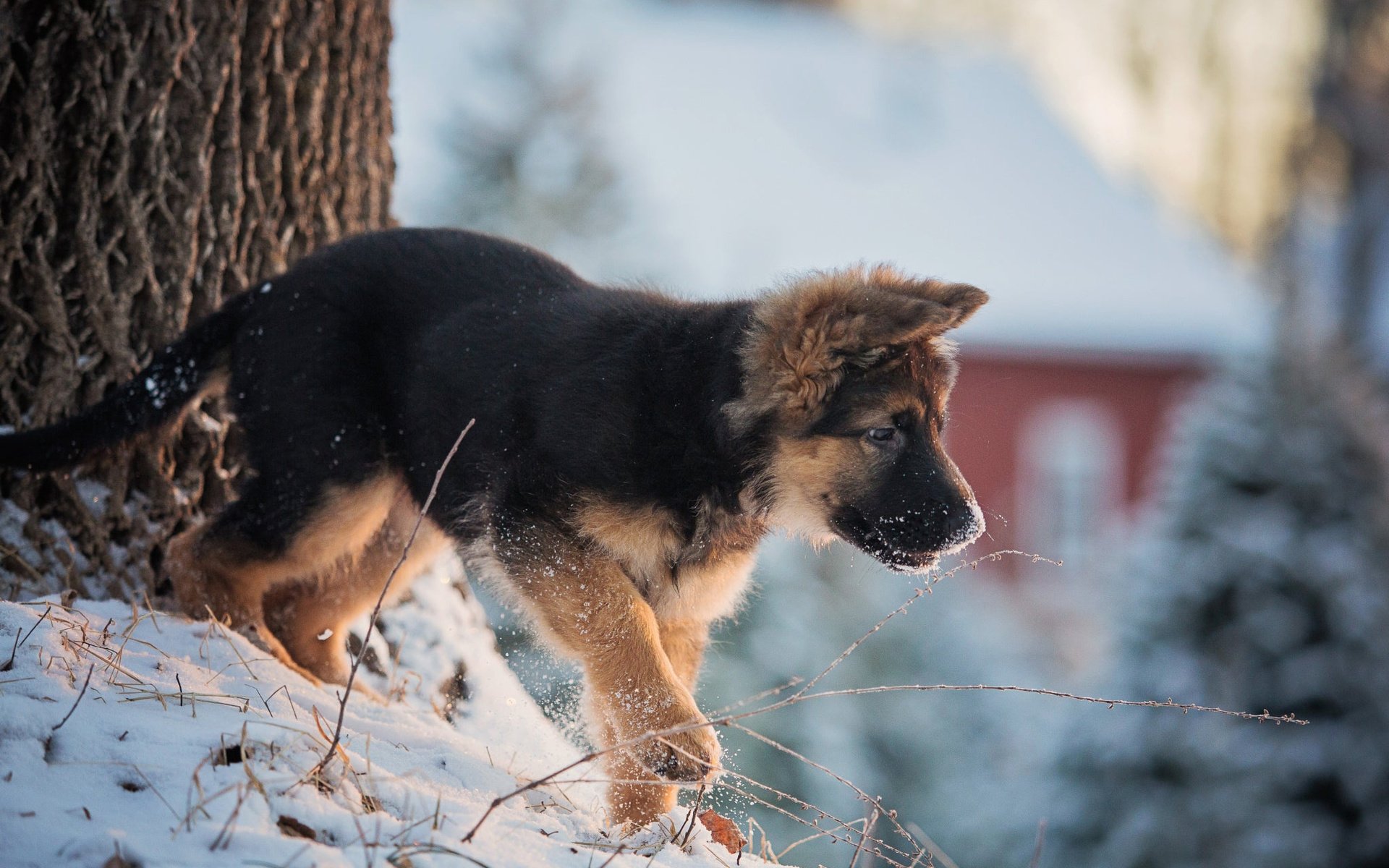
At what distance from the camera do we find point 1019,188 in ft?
93.8

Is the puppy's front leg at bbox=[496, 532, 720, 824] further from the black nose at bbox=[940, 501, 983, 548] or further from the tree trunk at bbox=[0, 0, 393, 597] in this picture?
the tree trunk at bbox=[0, 0, 393, 597]

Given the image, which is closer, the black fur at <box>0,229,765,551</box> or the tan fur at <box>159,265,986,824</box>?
the tan fur at <box>159,265,986,824</box>

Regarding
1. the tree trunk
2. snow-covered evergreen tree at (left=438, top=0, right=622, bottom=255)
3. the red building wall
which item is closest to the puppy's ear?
the tree trunk

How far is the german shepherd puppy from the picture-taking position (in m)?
4.00

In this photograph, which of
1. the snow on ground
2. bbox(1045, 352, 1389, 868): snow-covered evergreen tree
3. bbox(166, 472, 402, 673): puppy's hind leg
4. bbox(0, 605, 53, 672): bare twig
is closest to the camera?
the snow on ground

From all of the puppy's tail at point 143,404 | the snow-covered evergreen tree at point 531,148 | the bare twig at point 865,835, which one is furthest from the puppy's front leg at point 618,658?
the snow-covered evergreen tree at point 531,148

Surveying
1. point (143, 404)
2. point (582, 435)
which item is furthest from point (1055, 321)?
point (143, 404)

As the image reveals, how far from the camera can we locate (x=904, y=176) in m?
27.9

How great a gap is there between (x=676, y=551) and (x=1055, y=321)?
22.7 meters

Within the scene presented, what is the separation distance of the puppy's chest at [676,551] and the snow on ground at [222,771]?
69cm

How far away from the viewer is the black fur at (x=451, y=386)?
406 cm

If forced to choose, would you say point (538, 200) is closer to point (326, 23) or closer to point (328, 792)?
point (326, 23)

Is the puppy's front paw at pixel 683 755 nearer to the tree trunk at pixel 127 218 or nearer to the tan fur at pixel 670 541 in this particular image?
the tan fur at pixel 670 541

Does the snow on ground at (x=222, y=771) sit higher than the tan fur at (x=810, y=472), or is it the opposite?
the tan fur at (x=810, y=472)
